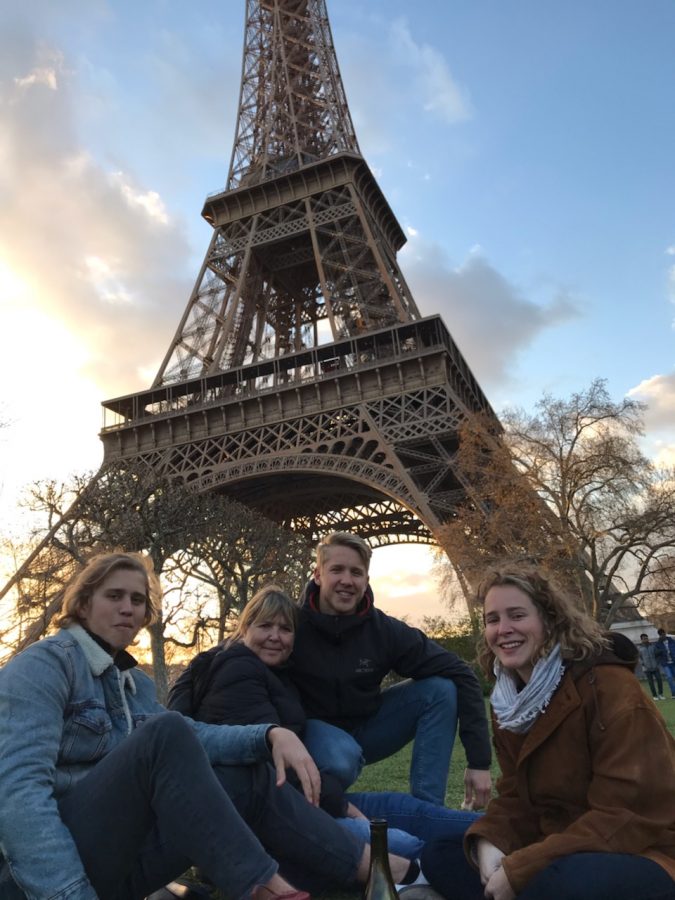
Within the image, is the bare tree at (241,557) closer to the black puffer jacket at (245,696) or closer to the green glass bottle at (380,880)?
the black puffer jacket at (245,696)

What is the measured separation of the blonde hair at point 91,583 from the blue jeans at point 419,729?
127 cm

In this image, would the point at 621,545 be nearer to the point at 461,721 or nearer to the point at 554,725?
the point at 461,721

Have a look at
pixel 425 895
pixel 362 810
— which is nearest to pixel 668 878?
pixel 425 895

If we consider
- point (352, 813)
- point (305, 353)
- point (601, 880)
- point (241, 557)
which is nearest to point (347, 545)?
point (352, 813)

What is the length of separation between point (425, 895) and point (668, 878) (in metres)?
0.84

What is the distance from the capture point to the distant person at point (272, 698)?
283 cm

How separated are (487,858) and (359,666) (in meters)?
1.35

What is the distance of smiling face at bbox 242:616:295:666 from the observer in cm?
325

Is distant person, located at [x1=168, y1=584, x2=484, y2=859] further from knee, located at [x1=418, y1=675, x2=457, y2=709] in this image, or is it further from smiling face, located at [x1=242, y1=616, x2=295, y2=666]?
knee, located at [x1=418, y1=675, x2=457, y2=709]

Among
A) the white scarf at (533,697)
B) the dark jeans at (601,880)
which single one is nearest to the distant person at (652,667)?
the white scarf at (533,697)

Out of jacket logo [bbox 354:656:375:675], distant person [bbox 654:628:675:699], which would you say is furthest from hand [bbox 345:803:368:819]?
distant person [bbox 654:628:675:699]

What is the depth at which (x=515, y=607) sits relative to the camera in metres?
2.38

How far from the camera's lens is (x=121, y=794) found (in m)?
1.92

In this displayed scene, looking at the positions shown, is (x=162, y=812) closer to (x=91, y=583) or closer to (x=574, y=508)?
(x=91, y=583)
